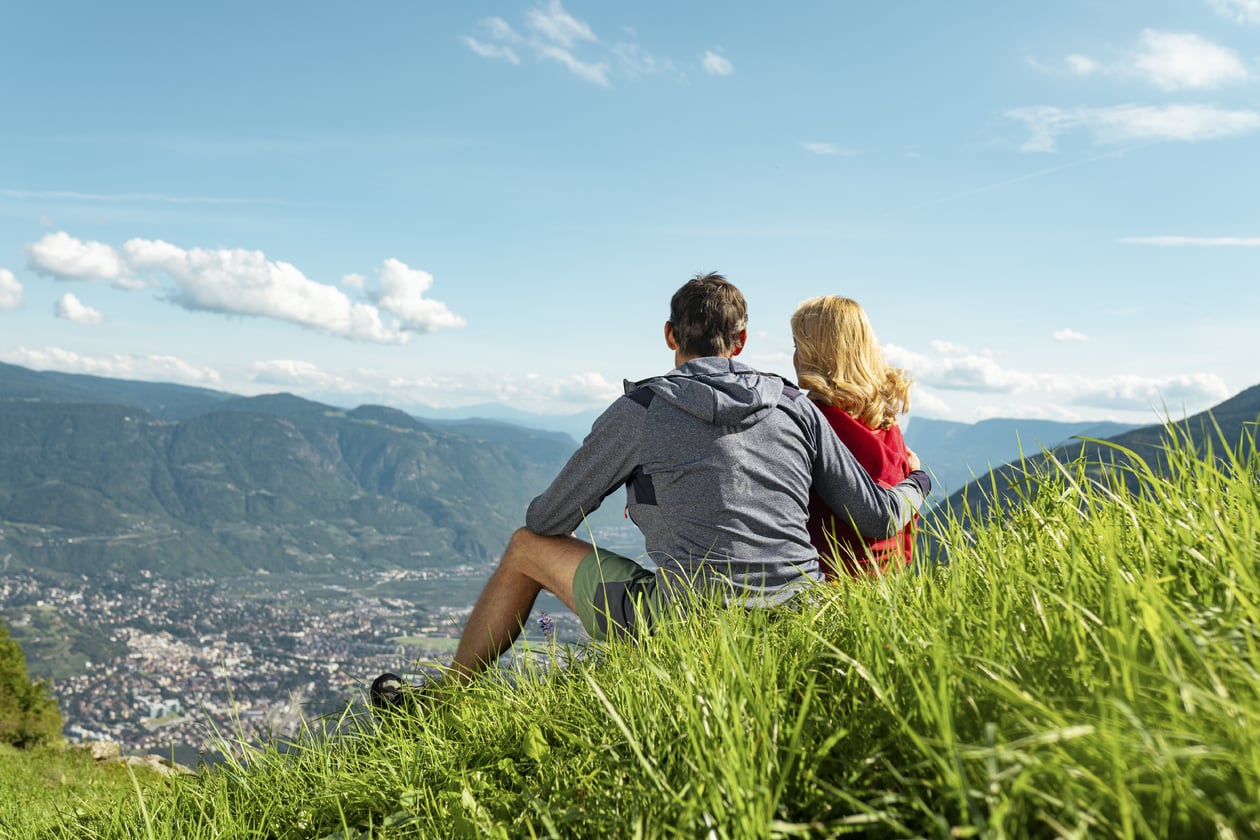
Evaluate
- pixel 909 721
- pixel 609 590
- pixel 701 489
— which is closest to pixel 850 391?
pixel 701 489

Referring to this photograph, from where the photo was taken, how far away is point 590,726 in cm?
219

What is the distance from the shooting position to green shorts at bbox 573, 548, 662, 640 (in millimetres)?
3467

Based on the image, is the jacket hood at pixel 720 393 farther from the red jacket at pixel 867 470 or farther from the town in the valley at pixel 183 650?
the town in the valley at pixel 183 650

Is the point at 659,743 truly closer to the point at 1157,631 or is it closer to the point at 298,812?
the point at 1157,631

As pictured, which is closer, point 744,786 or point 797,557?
point 744,786

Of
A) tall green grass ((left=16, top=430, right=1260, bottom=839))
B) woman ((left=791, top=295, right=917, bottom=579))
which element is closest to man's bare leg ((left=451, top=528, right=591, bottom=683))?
tall green grass ((left=16, top=430, right=1260, bottom=839))

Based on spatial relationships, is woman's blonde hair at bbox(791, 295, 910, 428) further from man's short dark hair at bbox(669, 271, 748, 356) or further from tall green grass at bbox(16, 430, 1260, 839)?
tall green grass at bbox(16, 430, 1260, 839)

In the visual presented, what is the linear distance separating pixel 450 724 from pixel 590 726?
2.75ft

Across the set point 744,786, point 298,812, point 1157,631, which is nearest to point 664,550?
point 298,812

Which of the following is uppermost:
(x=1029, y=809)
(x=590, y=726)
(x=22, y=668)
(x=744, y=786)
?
(x=1029, y=809)

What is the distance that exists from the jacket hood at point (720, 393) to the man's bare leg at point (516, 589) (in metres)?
0.88

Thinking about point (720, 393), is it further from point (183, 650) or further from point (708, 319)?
point (183, 650)

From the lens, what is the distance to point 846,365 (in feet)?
13.7

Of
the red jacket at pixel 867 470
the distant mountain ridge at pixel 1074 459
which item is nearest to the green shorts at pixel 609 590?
the red jacket at pixel 867 470
